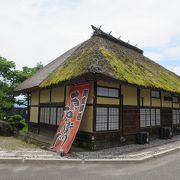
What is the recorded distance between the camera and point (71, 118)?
10.6 m

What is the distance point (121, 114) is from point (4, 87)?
1398cm

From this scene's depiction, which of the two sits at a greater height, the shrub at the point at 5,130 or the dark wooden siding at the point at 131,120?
the dark wooden siding at the point at 131,120

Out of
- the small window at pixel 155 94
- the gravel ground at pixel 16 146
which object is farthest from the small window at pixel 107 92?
the gravel ground at pixel 16 146

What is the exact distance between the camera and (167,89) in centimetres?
1355

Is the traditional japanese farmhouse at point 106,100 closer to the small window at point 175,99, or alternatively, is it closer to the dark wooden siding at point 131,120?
the dark wooden siding at point 131,120

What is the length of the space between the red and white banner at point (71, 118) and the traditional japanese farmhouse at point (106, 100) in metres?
0.37

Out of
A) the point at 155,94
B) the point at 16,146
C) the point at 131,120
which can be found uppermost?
the point at 155,94

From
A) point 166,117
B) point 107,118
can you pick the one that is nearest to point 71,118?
point 107,118

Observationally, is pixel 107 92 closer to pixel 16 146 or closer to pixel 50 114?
pixel 50 114

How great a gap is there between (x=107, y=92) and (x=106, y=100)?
43cm

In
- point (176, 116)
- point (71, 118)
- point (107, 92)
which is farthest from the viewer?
point (176, 116)

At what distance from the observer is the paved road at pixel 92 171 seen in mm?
6535

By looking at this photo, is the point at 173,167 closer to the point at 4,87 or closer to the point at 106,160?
the point at 106,160

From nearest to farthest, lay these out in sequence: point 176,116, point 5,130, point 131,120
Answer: point 131,120 → point 5,130 → point 176,116
